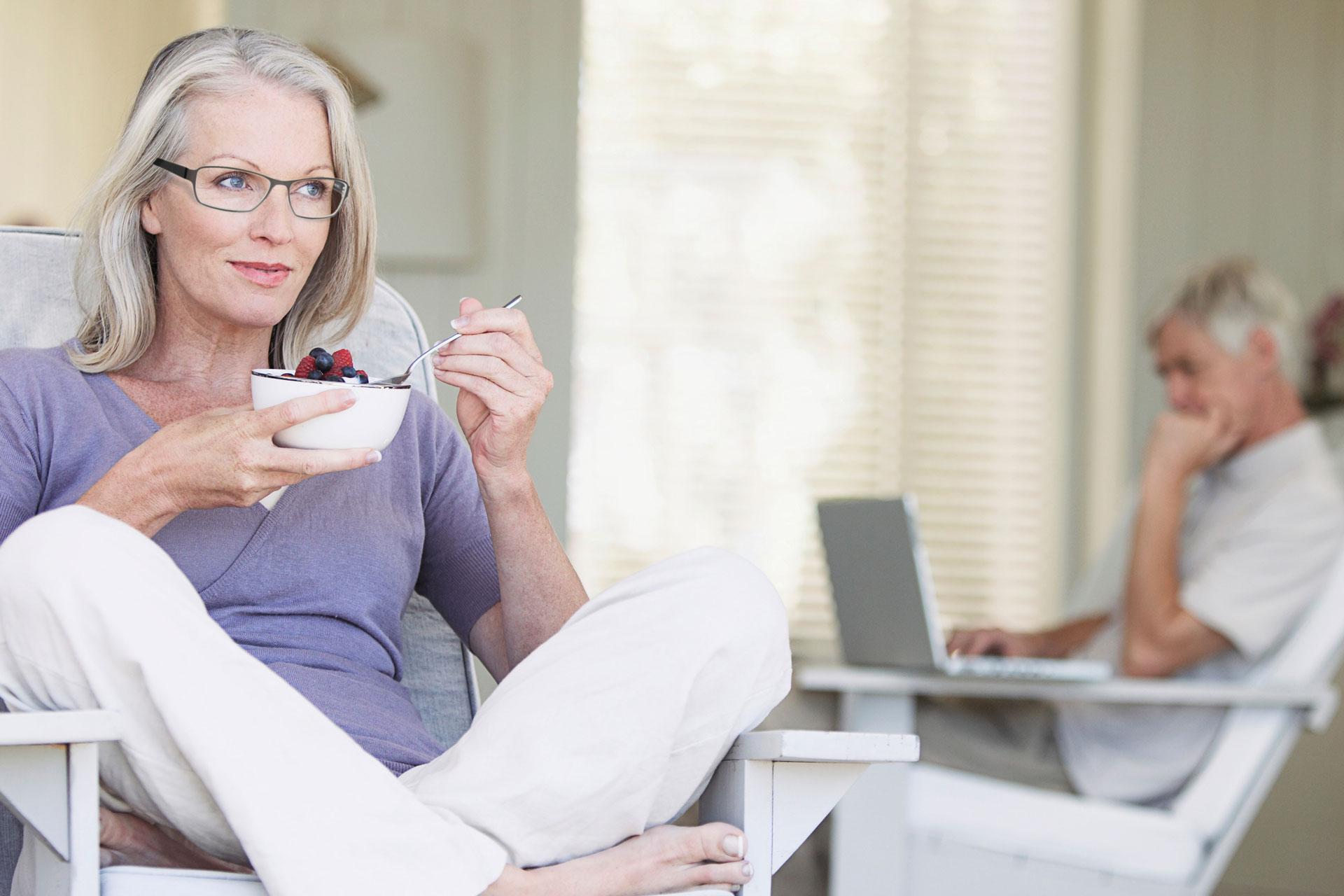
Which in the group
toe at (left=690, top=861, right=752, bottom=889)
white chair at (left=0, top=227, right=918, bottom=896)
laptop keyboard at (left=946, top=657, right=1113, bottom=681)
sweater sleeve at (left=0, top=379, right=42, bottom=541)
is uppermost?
sweater sleeve at (left=0, top=379, right=42, bottom=541)

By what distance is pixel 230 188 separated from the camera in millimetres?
1471

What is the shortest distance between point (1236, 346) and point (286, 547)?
1.99 metres

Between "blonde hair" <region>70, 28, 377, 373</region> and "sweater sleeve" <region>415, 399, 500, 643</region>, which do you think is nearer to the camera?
"blonde hair" <region>70, 28, 377, 373</region>

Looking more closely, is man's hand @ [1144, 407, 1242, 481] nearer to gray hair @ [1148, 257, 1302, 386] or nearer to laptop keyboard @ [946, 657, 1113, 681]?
gray hair @ [1148, 257, 1302, 386]

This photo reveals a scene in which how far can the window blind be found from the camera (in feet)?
13.4

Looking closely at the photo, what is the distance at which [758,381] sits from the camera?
4.11 meters

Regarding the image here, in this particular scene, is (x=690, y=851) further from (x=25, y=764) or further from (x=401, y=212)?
(x=401, y=212)

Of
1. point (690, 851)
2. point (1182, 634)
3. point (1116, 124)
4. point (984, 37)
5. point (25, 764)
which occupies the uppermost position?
point (984, 37)

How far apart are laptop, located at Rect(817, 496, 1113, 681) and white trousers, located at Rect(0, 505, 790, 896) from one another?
45.6 inches

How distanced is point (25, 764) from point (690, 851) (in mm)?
504

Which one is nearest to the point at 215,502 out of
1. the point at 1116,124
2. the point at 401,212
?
the point at 401,212

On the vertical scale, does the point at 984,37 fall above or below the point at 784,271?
above

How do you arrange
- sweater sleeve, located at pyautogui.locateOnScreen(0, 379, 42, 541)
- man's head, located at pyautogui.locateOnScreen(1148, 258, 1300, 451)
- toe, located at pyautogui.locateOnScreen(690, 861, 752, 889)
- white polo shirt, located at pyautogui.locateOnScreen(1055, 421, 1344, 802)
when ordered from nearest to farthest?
toe, located at pyautogui.locateOnScreen(690, 861, 752, 889) < sweater sleeve, located at pyautogui.locateOnScreen(0, 379, 42, 541) < white polo shirt, located at pyautogui.locateOnScreen(1055, 421, 1344, 802) < man's head, located at pyautogui.locateOnScreen(1148, 258, 1300, 451)

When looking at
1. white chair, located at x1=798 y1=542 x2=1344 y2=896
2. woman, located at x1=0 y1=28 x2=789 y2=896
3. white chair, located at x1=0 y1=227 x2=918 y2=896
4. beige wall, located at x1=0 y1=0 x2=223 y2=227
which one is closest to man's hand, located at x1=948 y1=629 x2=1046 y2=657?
white chair, located at x1=798 y1=542 x2=1344 y2=896
